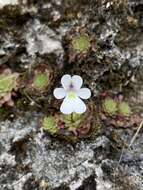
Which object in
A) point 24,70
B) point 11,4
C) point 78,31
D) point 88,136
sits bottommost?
point 88,136

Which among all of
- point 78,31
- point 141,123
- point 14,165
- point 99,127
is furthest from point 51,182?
point 78,31

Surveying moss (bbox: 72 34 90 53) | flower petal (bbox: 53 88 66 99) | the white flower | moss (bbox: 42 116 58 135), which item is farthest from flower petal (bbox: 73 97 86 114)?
moss (bbox: 72 34 90 53)

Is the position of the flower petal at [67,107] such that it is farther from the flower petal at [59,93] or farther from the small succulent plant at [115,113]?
the small succulent plant at [115,113]

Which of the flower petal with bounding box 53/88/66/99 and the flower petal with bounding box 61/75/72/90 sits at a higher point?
the flower petal with bounding box 61/75/72/90

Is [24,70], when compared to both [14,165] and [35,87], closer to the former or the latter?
[35,87]

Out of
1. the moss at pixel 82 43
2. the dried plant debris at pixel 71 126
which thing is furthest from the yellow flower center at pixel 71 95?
the moss at pixel 82 43

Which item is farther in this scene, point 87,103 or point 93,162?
point 87,103

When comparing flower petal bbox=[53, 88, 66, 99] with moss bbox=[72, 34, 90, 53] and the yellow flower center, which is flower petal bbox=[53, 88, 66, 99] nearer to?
the yellow flower center

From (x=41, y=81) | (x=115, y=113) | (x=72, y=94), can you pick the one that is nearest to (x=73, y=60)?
(x=41, y=81)

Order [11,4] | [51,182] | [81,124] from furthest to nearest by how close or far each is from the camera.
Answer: [11,4]
[81,124]
[51,182]
